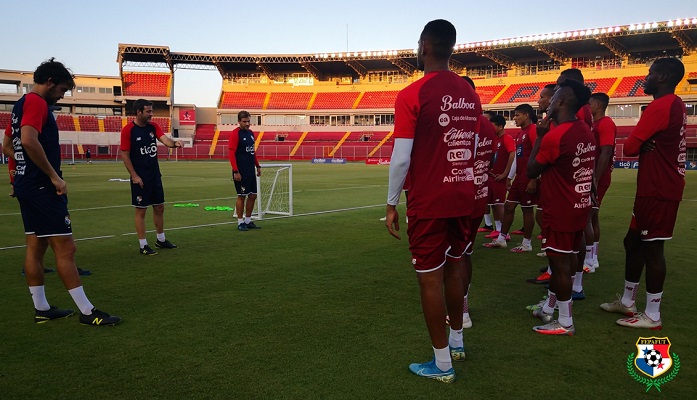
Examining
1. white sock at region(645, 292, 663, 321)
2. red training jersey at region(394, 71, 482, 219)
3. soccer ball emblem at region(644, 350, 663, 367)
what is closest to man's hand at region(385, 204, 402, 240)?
red training jersey at region(394, 71, 482, 219)

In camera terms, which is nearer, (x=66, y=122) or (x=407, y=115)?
(x=407, y=115)

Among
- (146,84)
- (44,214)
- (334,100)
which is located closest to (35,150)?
(44,214)

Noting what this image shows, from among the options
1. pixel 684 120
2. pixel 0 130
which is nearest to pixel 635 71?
pixel 684 120

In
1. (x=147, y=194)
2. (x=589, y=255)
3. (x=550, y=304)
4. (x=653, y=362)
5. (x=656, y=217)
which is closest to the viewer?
(x=653, y=362)

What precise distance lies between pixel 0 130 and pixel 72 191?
2154 inches

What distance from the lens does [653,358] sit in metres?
3.68

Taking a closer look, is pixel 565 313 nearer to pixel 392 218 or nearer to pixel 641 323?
pixel 641 323

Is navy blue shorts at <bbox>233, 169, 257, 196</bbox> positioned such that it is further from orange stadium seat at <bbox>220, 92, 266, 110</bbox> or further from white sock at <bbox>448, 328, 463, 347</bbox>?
orange stadium seat at <bbox>220, 92, 266, 110</bbox>

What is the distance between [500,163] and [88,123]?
2786 inches

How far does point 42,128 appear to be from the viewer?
443 centimetres

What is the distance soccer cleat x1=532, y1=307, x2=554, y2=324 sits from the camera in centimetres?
451

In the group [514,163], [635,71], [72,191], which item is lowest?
[72,191]

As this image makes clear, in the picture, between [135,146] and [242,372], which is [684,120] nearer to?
[242,372]

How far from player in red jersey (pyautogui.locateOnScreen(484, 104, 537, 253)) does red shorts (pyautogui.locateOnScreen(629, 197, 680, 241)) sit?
2968 mm
